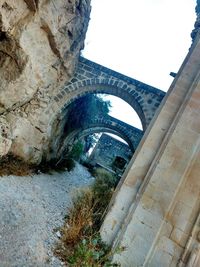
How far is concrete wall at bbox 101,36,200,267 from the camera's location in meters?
3.68

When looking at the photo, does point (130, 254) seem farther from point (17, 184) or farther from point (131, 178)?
point (17, 184)

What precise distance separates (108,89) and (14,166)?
4151mm

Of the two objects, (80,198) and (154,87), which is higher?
(154,87)

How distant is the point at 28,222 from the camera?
406 cm

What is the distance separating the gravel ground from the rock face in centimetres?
167

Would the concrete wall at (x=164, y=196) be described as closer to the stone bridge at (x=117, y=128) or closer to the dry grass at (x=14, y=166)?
the dry grass at (x=14, y=166)

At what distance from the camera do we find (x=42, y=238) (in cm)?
375

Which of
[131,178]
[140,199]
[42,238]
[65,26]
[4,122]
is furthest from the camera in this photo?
[65,26]

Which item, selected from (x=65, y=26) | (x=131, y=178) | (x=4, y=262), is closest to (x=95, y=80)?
(x=65, y=26)

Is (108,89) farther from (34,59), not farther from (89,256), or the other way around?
(89,256)

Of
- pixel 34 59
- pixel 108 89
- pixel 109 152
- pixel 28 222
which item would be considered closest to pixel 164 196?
pixel 28 222

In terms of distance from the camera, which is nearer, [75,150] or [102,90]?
[102,90]

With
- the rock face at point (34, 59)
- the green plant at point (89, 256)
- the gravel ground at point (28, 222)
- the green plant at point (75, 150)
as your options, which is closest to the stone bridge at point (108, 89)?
the rock face at point (34, 59)

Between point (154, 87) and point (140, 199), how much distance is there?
4990 millimetres
